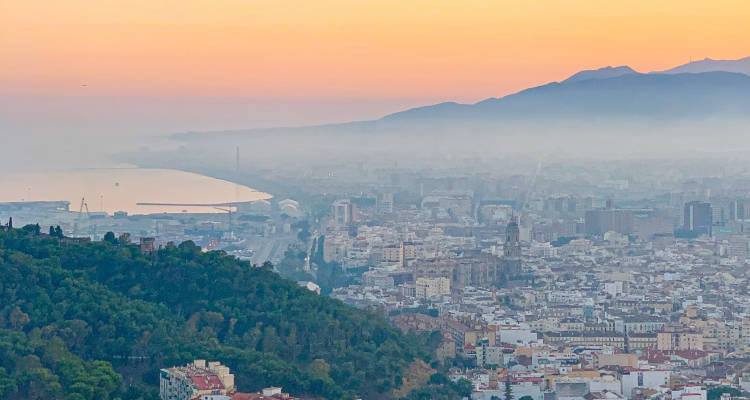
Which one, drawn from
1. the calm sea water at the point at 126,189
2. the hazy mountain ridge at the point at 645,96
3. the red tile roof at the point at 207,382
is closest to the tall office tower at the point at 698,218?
the calm sea water at the point at 126,189

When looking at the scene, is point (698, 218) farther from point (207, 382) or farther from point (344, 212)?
point (207, 382)

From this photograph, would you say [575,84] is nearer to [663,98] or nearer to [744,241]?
[663,98]

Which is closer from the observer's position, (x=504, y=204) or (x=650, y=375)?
(x=650, y=375)

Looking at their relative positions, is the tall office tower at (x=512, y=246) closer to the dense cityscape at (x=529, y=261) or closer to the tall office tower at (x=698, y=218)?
the dense cityscape at (x=529, y=261)

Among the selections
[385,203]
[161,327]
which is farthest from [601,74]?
[161,327]

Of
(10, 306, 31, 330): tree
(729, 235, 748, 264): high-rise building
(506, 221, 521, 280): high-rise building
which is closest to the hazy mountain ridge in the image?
(729, 235, 748, 264): high-rise building

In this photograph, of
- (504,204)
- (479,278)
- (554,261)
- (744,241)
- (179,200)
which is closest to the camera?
(479,278)

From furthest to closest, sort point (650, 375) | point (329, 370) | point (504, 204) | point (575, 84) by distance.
Answer: 1. point (575, 84)
2. point (504, 204)
3. point (650, 375)
4. point (329, 370)

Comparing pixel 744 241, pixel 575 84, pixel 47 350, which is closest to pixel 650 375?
pixel 47 350
